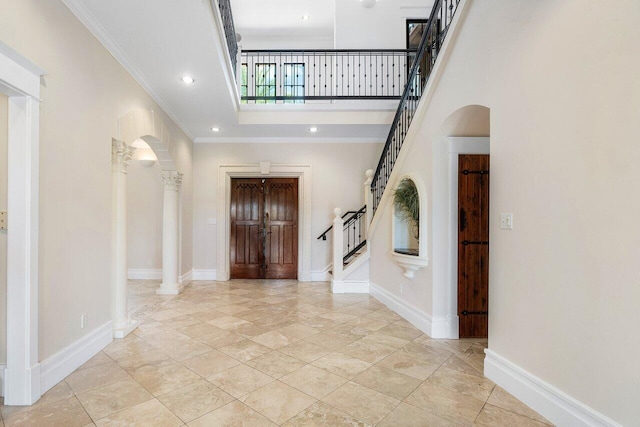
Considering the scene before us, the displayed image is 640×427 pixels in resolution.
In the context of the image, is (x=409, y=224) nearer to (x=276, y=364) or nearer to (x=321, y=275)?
(x=276, y=364)

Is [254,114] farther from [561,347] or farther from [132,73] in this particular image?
[561,347]

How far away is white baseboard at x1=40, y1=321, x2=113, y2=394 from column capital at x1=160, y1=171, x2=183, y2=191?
9.12 ft

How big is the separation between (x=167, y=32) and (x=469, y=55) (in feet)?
9.24

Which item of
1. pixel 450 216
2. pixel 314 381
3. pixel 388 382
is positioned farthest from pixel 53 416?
pixel 450 216

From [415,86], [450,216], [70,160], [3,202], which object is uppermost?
[415,86]

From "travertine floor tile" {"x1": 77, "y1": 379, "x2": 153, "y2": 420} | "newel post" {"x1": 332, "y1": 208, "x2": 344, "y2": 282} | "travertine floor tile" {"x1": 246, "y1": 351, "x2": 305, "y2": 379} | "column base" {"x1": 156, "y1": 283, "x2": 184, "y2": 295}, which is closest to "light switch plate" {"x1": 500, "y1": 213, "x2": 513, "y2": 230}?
"travertine floor tile" {"x1": 246, "y1": 351, "x2": 305, "y2": 379}

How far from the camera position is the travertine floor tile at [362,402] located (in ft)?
6.36

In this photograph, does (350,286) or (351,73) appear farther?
(351,73)

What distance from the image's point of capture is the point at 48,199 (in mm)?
2271

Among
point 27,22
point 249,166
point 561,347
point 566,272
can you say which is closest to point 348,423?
point 561,347

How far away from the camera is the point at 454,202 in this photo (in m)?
3.32

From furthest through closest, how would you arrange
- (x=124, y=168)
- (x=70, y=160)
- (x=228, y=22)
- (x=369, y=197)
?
(x=369, y=197), (x=228, y=22), (x=124, y=168), (x=70, y=160)

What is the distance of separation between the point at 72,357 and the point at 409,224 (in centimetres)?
379

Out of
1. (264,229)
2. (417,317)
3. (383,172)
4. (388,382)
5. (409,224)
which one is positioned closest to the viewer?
(388,382)
